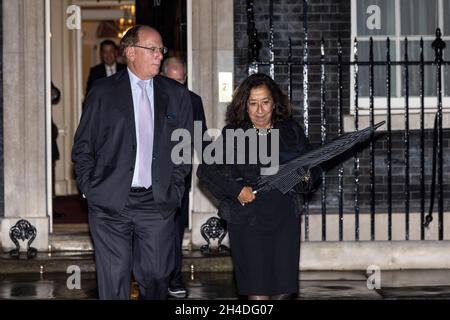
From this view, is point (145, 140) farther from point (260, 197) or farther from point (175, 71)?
point (175, 71)

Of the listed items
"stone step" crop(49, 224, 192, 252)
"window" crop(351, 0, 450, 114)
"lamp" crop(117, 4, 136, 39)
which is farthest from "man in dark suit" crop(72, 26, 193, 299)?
"lamp" crop(117, 4, 136, 39)

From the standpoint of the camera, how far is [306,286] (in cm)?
1056

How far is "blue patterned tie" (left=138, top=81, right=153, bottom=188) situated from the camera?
7.41 meters

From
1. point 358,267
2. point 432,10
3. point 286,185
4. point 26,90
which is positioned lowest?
point 358,267

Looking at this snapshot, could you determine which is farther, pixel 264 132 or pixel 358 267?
pixel 358 267

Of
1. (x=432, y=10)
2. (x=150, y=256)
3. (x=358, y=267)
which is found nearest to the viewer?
(x=150, y=256)

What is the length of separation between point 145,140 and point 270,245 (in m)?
1.05

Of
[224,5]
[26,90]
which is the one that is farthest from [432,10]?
[26,90]

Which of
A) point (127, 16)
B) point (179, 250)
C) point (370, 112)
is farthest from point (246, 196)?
point (127, 16)

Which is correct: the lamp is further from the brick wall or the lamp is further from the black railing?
the black railing

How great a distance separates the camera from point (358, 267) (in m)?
11.3

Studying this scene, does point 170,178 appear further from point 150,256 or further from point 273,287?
point 273,287

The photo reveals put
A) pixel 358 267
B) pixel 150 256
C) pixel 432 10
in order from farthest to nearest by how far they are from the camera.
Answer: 1. pixel 432 10
2. pixel 358 267
3. pixel 150 256
